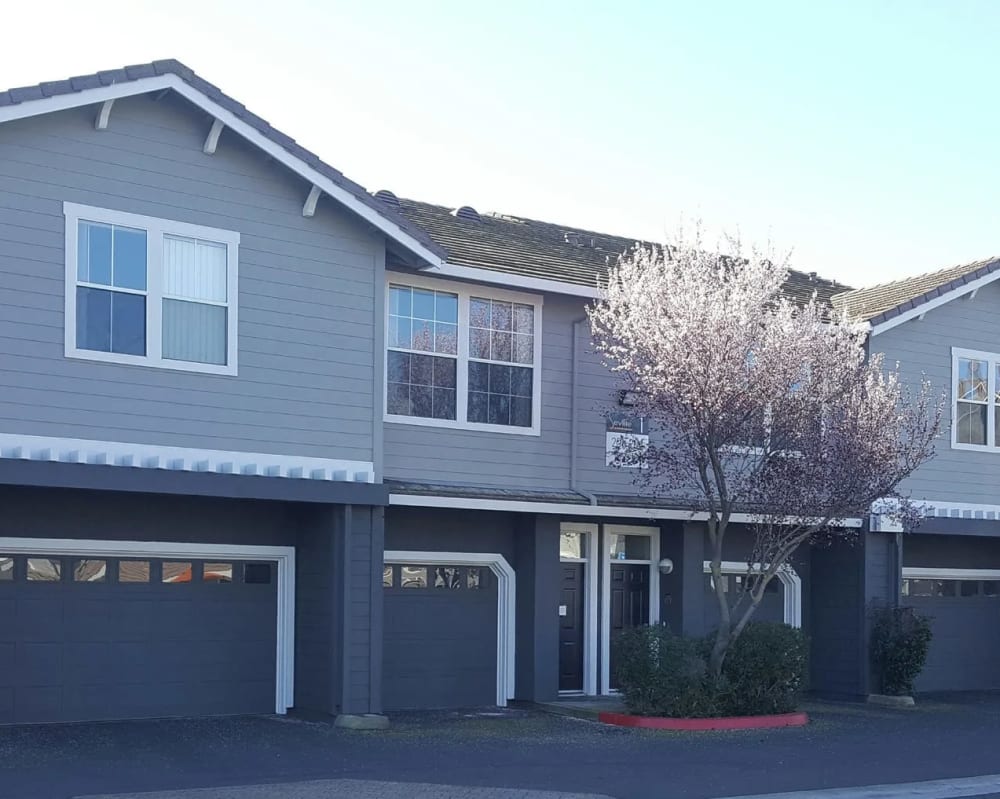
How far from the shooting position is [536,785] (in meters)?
12.8

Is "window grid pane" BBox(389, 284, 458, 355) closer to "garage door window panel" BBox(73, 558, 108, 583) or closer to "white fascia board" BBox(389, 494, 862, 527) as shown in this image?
"white fascia board" BBox(389, 494, 862, 527)

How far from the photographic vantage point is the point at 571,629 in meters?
20.0

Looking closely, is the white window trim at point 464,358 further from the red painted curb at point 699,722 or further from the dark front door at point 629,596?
the red painted curb at point 699,722

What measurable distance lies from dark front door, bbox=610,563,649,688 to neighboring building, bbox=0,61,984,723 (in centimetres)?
6

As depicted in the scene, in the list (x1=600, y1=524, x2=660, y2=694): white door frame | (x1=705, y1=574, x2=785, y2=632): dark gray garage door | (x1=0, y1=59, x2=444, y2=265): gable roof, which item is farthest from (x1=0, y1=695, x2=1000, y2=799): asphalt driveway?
(x1=0, y1=59, x2=444, y2=265): gable roof

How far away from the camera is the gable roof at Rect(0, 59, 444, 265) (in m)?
14.1

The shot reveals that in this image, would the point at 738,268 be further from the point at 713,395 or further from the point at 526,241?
the point at 526,241

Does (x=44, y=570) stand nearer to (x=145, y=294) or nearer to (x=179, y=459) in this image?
(x=179, y=459)

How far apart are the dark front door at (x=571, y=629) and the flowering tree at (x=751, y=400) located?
275cm

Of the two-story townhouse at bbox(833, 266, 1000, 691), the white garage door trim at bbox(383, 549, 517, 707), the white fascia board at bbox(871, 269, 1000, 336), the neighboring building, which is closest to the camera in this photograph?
the neighboring building

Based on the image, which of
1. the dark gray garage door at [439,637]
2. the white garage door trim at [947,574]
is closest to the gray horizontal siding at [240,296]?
the dark gray garage door at [439,637]

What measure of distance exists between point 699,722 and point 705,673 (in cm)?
69

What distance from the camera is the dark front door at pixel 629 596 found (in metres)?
20.5

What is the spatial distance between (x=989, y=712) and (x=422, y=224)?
10.4m
